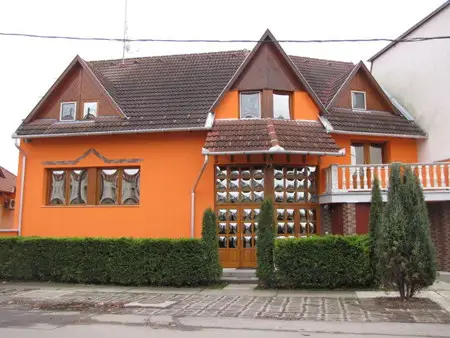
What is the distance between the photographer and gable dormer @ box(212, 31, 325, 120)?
53.0 ft

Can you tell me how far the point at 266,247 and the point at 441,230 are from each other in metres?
6.87

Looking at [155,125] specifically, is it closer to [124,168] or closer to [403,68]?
[124,168]

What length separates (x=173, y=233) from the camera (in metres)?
15.6

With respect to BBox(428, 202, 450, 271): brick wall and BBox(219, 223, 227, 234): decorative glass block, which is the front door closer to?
BBox(219, 223, 227, 234): decorative glass block

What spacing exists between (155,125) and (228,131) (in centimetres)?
259

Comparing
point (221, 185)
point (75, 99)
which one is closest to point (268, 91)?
point (221, 185)

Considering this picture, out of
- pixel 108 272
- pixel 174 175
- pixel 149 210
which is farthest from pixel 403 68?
pixel 108 272

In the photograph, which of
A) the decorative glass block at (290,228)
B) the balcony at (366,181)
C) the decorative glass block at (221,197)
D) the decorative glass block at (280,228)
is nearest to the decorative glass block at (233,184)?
the decorative glass block at (221,197)

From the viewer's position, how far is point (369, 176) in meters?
15.5

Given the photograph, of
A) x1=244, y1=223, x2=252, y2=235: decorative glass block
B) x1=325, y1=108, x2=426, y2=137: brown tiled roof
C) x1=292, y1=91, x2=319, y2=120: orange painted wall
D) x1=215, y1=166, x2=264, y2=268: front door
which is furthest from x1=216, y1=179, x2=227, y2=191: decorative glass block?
x1=325, y1=108, x2=426, y2=137: brown tiled roof

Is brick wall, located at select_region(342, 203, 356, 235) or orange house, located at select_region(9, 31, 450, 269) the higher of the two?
orange house, located at select_region(9, 31, 450, 269)

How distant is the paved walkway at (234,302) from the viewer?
8.80 meters

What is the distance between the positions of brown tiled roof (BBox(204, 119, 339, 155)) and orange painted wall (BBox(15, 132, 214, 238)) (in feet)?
3.99

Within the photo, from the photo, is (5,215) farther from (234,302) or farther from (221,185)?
(234,302)
